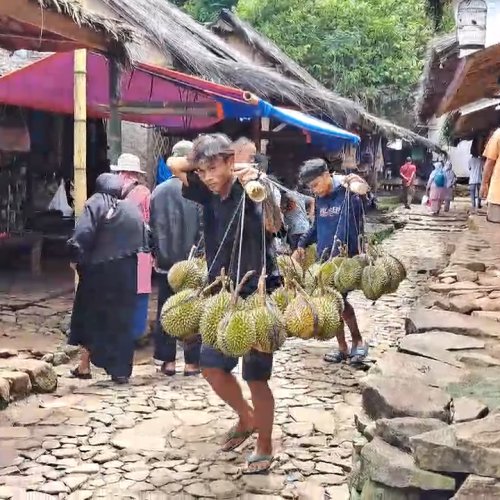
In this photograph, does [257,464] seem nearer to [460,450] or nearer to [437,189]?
[460,450]

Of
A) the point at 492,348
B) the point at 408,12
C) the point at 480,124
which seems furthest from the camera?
the point at 408,12

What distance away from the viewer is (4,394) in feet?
15.9

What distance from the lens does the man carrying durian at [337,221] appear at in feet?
19.3

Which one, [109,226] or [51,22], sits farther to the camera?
[109,226]

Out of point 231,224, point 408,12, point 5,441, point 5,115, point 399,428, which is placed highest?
point 408,12

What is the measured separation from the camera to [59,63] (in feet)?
26.8

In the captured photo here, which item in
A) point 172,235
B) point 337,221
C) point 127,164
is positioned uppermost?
point 127,164

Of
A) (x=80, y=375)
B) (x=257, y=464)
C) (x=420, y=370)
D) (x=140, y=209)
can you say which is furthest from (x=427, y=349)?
(x=140, y=209)

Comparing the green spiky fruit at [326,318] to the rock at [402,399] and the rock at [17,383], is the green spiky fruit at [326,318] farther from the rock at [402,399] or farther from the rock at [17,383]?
the rock at [17,383]

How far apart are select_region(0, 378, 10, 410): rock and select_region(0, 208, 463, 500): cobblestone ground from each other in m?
0.04

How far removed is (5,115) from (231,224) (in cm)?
671

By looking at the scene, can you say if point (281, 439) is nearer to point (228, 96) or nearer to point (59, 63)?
point (228, 96)

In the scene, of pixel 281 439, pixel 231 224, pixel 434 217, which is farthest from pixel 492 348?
pixel 434 217

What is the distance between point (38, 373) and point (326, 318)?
228cm
